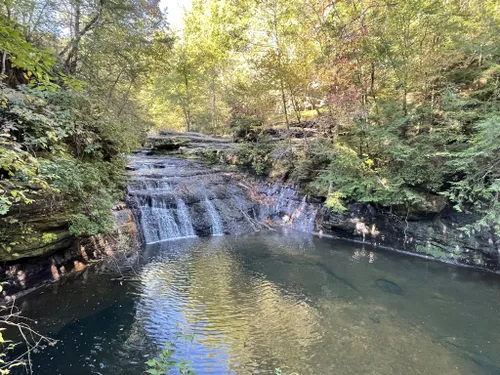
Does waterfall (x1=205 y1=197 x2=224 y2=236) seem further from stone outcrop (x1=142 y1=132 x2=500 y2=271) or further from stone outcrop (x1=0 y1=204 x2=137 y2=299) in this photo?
stone outcrop (x1=0 y1=204 x2=137 y2=299)

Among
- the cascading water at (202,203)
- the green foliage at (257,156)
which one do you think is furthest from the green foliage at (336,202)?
the green foliage at (257,156)

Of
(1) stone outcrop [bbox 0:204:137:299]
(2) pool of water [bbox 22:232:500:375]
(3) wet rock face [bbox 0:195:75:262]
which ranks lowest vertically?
(2) pool of water [bbox 22:232:500:375]

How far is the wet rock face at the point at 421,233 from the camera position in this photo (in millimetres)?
7793

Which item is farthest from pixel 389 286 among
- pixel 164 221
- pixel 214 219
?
pixel 164 221

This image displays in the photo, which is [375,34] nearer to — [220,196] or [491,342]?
[220,196]

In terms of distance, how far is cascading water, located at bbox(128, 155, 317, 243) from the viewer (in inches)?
404

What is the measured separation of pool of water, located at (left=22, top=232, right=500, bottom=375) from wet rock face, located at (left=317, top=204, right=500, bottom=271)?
480mm

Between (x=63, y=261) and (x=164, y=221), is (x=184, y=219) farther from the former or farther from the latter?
(x=63, y=261)

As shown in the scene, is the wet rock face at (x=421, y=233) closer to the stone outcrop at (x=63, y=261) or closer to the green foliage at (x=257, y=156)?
the green foliage at (x=257, y=156)

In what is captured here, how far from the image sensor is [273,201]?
42.4 ft

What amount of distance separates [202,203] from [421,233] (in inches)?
301

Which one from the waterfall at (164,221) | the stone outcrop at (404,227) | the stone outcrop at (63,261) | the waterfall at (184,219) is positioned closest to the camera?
the stone outcrop at (63,261)

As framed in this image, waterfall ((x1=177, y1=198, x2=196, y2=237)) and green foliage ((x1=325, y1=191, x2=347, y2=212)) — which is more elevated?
green foliage ((x1=325, y1=191, x2=347, y2=212))

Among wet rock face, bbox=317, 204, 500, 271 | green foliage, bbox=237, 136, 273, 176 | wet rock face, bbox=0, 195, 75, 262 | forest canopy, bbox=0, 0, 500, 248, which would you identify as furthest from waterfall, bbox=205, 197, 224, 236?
wet rock face, bbox=0, 195, 75, 262
